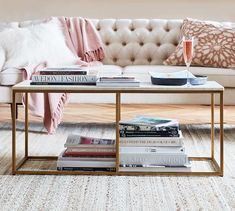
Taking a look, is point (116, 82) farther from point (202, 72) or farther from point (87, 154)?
point (202, 72)

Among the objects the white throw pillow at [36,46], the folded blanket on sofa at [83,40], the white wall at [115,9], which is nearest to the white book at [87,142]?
the white throw pillow at [36,46]

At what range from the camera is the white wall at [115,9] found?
490cm

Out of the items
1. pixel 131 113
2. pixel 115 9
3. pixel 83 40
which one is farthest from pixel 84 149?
pixel 115 9

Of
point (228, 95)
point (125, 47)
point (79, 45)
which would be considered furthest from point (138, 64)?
point (228, 95)

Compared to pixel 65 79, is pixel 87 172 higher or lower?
lower

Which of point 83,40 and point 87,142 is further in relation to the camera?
point 83,40

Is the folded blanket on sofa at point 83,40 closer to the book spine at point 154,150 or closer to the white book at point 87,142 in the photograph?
the white book at point 87,142

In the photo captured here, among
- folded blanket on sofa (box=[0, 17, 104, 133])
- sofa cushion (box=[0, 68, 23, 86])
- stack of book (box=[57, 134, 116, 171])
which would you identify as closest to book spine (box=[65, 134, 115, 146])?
stack of book (box=[57, 134, 116, 171])

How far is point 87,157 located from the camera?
243 centimetres

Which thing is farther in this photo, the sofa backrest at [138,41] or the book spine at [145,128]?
the sofa backrest at [138,41]

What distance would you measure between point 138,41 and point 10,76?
1124 millimetres

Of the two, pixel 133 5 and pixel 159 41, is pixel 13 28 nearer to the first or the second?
pixel 159 41

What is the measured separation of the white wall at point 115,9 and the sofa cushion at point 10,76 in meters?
1.68

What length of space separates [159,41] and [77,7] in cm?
117
